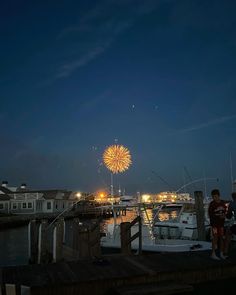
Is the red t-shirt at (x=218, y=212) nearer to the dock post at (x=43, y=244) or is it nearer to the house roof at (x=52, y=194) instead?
the dock post at (x=43, y=244)

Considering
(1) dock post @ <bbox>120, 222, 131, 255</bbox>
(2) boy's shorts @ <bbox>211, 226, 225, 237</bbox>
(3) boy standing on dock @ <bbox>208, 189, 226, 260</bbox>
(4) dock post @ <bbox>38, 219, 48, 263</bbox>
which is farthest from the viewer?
(4) dock post @ <bbox>38, 219, 48, 263</bbox>

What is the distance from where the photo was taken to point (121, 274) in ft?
36.9

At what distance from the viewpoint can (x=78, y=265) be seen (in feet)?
41.1

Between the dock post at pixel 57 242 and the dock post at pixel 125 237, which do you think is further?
the dock post at pixel 57 242

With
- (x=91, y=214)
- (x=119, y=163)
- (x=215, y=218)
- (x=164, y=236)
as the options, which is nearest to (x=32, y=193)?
(x=91, y=214)

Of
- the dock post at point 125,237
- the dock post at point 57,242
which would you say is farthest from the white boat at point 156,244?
the dock post at point 57,242

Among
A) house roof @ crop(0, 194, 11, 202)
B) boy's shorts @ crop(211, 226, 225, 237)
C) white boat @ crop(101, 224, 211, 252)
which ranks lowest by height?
white boat @ crop(101, 224, 211, 252)

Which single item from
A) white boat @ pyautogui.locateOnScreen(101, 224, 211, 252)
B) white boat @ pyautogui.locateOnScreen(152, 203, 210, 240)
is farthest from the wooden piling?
white boat @ pyautogui.locateOnScreen(152, 203, 210, 240)

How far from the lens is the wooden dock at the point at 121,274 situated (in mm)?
10453

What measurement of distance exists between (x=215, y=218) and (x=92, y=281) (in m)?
4.88

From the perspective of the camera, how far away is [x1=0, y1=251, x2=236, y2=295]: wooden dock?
1045 centimetres

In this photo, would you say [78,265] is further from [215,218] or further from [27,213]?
[27,213]

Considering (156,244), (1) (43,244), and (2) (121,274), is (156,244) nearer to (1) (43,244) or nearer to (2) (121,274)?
(1) (43,244)

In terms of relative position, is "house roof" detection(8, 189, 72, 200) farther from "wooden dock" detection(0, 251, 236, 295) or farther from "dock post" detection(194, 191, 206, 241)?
"wooden dock" detection(0, 251, 236, 295)
